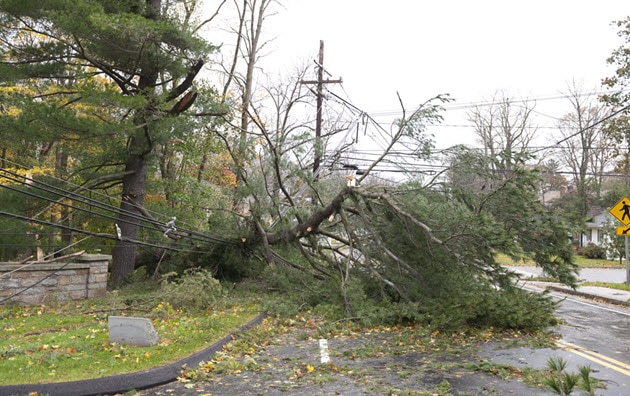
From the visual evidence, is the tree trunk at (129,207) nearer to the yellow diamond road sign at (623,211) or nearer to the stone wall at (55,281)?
the stone wall at (55,281)

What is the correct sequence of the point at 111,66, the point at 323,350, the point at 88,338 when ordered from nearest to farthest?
the point at 88,338
the point at 323,350
the point at 111,66

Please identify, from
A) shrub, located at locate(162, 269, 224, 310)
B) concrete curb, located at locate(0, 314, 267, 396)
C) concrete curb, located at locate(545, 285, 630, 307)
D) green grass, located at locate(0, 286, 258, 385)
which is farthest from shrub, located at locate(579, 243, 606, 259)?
concrete curb, located at locate(0, 314, 267, 396)

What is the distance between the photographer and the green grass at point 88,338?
5.84 metres

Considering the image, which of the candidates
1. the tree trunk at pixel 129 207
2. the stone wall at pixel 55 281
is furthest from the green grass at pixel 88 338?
the tree trunk at pixel 129 207

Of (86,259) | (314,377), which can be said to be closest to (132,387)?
(314,377)

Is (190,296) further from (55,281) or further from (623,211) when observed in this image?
(623,211)

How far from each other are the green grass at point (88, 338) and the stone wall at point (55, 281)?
1.82 feet

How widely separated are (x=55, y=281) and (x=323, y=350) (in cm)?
749

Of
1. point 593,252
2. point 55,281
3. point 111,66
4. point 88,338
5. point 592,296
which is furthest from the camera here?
point 593,252

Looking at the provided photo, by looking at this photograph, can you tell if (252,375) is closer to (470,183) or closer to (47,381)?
(47,381)

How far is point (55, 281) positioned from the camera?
12.5 metres

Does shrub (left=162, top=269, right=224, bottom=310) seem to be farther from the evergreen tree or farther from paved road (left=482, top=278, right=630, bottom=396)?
paved road (left=482, top=278, right=630, bottom=396)

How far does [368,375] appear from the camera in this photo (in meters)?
6.32

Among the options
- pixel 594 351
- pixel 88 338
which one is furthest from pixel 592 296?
pixel 88 338
